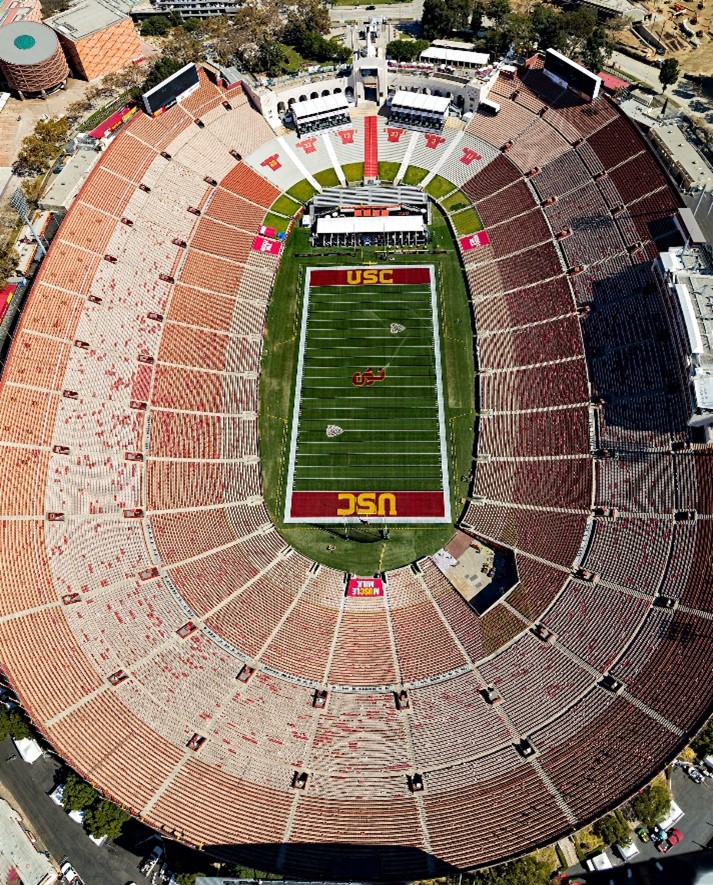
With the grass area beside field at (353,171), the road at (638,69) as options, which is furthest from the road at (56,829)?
the road at (638,69)

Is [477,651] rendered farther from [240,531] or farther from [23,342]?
[23,342]

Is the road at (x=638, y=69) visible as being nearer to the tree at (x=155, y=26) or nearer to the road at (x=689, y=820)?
the tree at (x=155, y=26)

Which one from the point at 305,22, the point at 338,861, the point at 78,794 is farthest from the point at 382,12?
the point at 338,861

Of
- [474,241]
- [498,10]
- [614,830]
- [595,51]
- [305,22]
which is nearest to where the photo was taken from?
[614,830]

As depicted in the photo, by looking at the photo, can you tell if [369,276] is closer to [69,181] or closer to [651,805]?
[69,181]

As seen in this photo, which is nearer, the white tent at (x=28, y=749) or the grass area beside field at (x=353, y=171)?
the white tent at (x=28, y=749)

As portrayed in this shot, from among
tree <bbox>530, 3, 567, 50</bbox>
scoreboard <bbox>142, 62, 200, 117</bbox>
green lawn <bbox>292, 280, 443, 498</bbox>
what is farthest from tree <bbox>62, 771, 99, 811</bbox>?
tree <bbox>530, 3, 567, 50</bbox>

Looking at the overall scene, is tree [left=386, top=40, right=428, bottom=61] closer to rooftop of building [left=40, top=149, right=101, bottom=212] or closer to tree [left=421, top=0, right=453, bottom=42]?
tree [left=421, top=0, right=453, bottom=42]
